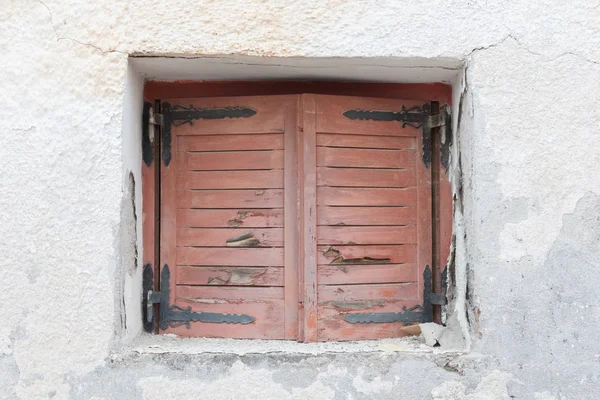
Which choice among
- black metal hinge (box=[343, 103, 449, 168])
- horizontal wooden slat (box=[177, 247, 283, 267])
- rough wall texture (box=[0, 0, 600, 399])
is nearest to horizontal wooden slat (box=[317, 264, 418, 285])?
horizontal wooden slat (box=[177, 247, 283, 267])

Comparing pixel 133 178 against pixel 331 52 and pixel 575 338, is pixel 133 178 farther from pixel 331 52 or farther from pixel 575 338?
pixel 575 338

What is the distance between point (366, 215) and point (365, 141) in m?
0.34

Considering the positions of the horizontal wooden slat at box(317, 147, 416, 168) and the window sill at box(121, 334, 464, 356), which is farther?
the horizontal wooden slat at box(317, 147, 416, 168)

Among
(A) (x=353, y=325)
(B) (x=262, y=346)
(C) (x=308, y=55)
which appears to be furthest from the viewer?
(A) (x=353, y=325)

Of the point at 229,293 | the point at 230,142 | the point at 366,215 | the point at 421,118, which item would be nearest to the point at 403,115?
the point at 421,118

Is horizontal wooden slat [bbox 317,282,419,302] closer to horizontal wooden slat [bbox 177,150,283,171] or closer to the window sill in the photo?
the window sill

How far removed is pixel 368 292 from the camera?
2.56 meters

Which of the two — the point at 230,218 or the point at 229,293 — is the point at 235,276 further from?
the point at 230,218

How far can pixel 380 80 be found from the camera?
2633 mm

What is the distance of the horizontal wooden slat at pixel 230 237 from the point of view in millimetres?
2561

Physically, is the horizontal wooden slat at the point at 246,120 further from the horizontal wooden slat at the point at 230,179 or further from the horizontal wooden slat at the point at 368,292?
the horizontal wooden slat at the point at 368,292

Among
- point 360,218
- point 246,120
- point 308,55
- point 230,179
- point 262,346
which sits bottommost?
point 262,346

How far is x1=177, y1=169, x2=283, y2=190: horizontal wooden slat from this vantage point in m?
2.57

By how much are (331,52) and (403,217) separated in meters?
0.83
